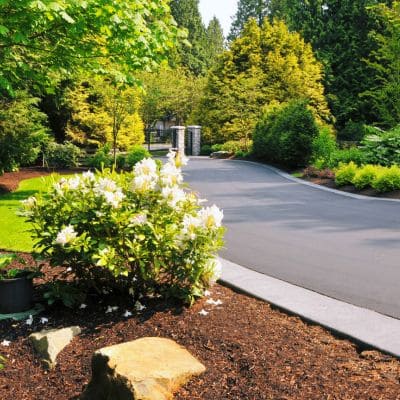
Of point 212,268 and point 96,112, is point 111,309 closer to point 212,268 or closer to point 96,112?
point 212,268

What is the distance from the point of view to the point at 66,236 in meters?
4.58

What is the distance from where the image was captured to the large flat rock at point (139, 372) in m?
3.46

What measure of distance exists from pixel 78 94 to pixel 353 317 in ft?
73.5

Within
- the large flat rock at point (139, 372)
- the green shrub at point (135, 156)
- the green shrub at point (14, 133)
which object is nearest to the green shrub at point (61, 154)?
the green shrub at point (135, 156)

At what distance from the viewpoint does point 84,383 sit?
3982mm

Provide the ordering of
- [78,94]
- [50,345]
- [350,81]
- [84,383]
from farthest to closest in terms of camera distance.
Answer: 1. [350,81]
2. [78,94]
3. [50,345]
4. [84,383]

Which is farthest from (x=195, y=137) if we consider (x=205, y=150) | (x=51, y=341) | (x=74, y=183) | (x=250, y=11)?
(x=250, y=11)

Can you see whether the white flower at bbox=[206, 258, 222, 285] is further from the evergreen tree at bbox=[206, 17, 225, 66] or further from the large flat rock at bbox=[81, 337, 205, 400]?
the evergreen tree at bbox=[206, 17, 225, 66]

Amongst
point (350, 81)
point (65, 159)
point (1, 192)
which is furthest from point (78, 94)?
point (350, 81)

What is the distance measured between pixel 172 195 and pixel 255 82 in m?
28.7

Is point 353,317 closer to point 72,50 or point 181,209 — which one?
point 181,209

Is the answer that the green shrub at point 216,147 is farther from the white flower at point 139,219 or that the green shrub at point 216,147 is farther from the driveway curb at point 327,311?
the white flower at point 139,219

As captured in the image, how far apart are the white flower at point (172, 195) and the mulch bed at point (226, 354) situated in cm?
103

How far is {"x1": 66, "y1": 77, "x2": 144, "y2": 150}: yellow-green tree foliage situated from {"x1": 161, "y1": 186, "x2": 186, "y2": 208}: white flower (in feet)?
61.7
